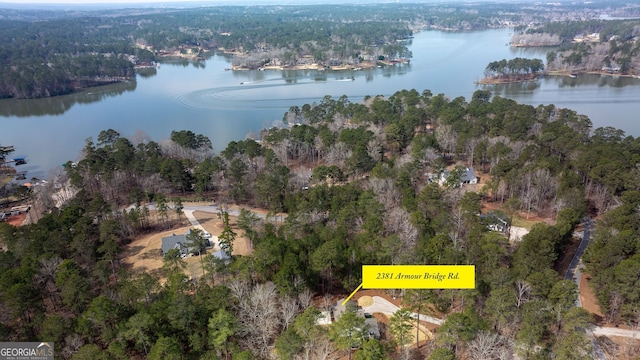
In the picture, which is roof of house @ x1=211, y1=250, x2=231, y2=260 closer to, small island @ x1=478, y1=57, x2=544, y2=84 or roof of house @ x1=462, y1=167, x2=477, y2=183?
roof of house @ x1=462, y1=167, x2=477, y2=183

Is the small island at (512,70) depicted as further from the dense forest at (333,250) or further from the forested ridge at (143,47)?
the dense forest at (333,250)

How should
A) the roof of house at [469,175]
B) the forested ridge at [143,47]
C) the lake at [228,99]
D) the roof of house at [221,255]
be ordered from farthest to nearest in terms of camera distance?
the forested ridge at [143,47]
the lake at [228,99]
the roof of house at [469,175]
the roof of house at [221,255]

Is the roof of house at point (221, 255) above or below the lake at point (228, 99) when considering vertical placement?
below

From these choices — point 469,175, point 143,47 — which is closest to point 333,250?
point 469,175

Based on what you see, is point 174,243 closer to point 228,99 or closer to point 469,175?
point 469,175

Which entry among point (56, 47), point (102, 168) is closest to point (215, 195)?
point (102, 168)

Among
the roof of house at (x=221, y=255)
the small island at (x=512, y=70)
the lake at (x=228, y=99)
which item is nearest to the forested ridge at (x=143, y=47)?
the lake at (x=228, y=99)

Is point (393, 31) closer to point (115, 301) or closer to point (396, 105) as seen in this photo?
point (396, 105)
